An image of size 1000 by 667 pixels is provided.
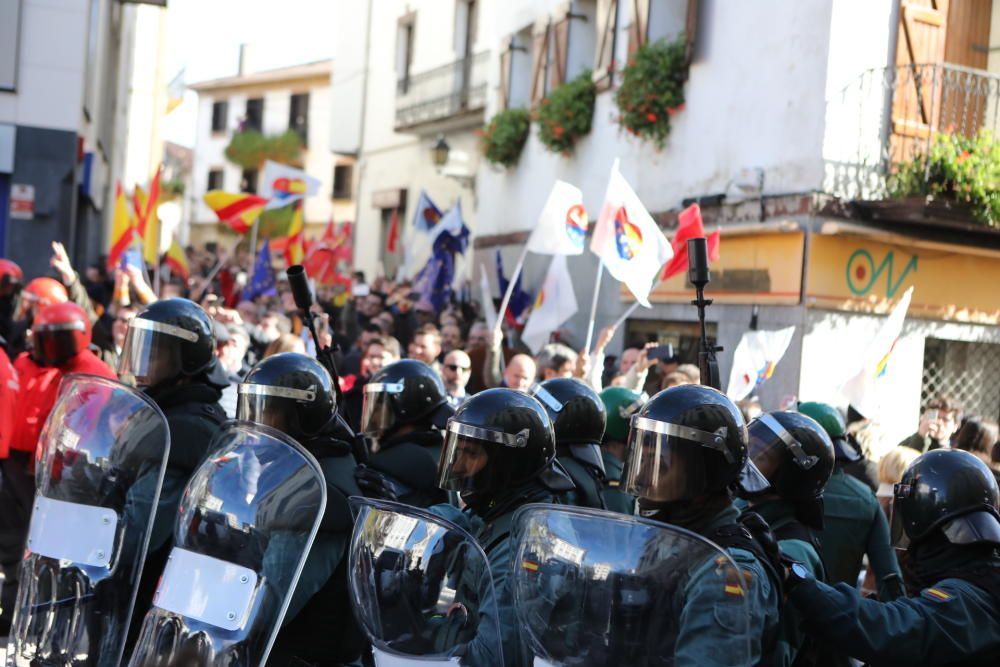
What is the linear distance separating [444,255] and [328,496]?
38.2ft

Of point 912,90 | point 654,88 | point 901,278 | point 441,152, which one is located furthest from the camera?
point 441,152

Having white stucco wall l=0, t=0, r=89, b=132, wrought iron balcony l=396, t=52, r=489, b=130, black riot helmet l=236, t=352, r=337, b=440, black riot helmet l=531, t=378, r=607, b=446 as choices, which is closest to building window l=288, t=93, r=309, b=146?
wrought iron balcony l=396, t=52, r=489, b=130

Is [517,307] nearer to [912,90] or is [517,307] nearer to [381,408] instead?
[912,90]

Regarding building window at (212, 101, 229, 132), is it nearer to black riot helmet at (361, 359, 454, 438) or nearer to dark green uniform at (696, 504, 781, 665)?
black riot helmet at (361, 359, 454, 438)

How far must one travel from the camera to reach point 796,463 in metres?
3.96

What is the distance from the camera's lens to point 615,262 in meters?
9.40

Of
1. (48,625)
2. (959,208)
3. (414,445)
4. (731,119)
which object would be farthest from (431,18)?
(48,625)

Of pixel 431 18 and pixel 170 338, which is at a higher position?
pixel 431 18

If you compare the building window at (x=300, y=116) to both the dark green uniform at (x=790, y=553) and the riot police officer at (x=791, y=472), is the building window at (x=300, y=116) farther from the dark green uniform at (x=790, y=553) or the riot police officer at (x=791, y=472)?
the dark green uniform at (x=790, y=553)

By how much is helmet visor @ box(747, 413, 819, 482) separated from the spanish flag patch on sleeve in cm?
80

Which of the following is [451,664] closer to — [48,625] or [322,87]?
[48,625]

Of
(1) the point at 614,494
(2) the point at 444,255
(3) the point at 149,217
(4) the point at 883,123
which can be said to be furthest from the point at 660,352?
(3) the point at 149,217

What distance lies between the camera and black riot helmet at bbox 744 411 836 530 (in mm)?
3955

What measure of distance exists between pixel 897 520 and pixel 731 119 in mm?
10198
